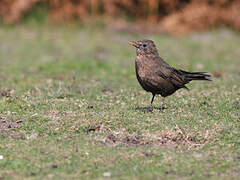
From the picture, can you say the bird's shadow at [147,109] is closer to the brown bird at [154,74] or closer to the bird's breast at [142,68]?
the brown bird at [154,74]

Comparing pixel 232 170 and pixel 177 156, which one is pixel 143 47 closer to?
pixel 177 156

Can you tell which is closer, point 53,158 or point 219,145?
point 53,158

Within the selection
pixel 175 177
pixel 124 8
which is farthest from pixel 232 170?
pixel 124 8

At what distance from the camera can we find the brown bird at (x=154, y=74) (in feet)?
25.7

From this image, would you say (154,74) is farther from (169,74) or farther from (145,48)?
(145,48)

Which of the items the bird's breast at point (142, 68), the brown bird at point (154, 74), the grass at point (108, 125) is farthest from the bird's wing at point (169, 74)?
the grass at point (108, 125)

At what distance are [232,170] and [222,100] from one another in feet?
10.7

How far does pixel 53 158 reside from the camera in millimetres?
6191

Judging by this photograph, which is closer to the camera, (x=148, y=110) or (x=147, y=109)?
(x=148, y=110)

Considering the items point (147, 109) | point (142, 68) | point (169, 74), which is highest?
point (142, 68)

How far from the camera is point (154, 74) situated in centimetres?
788

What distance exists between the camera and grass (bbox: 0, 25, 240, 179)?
19.6 feet

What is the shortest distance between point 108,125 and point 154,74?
4.07 feet

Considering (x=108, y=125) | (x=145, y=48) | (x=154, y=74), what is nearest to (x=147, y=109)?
(x=154, y=74)
